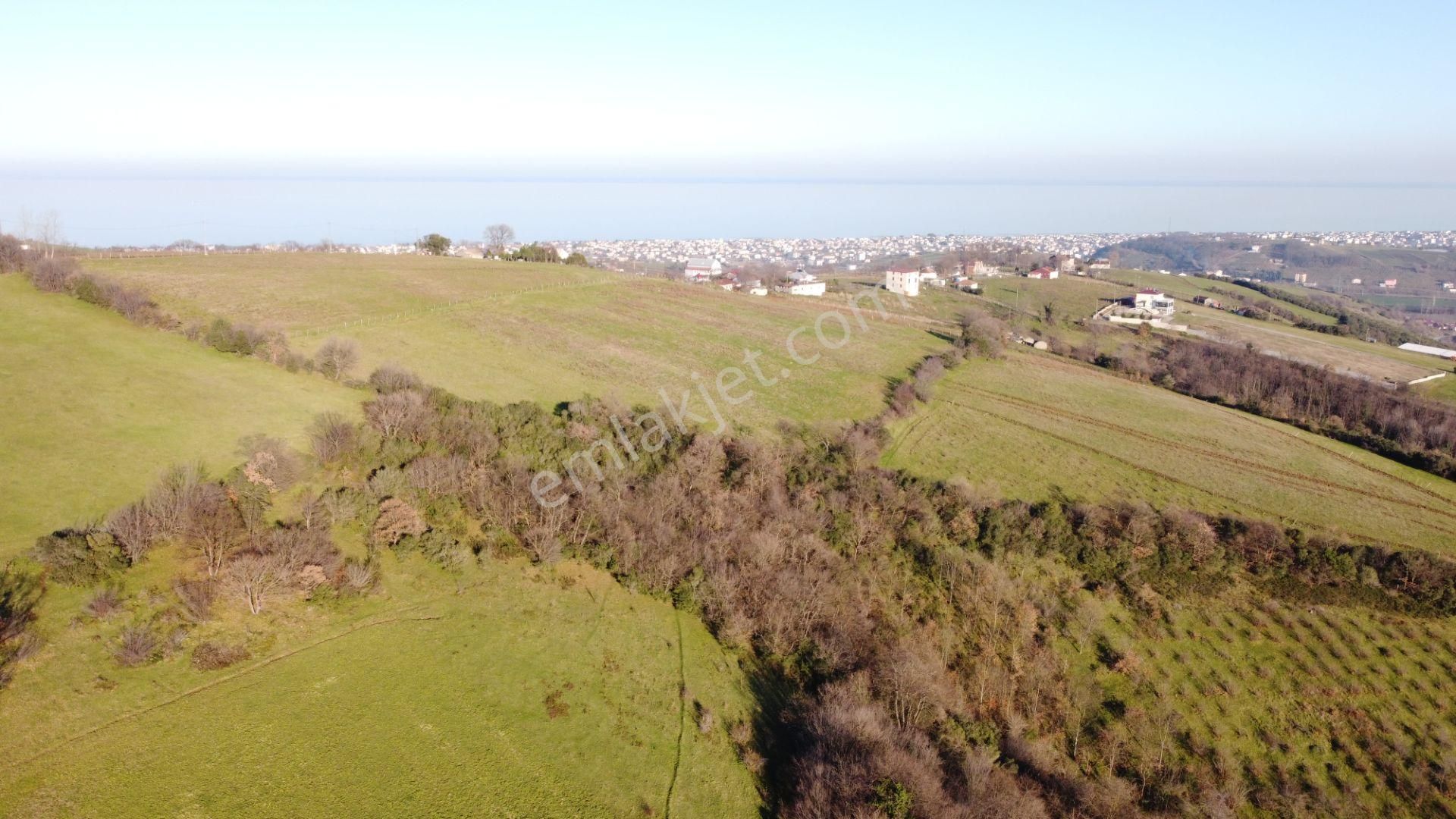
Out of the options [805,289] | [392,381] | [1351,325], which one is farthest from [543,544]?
[1351,325]

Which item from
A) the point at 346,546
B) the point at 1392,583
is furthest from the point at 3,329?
the point at 1392,583

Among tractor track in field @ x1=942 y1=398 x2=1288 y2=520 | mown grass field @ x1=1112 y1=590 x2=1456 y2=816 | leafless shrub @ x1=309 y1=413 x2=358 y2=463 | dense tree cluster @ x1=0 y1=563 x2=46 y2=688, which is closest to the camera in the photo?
dense tree cluster @ x1=0 y1=563 x2=46 y2=688

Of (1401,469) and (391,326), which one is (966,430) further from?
(391,326)

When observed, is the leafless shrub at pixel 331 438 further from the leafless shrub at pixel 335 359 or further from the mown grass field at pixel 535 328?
the mown grass field at pixel 535 328

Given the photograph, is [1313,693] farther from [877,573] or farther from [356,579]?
[356,579]

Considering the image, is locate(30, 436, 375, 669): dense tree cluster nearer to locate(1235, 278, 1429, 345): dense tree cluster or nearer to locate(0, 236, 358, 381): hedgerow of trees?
locate(0, 236, 358, 381): hedgerow of trees

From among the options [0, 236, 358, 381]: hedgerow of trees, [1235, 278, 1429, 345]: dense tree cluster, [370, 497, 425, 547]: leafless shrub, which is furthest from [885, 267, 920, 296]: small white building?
[370, 497, 425, 547]: leafless shrub
